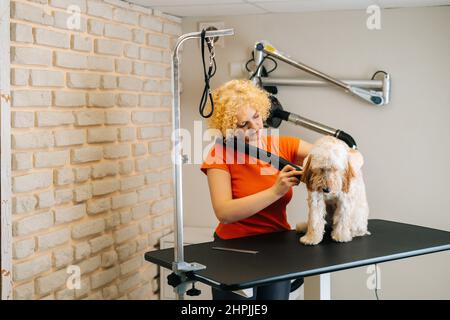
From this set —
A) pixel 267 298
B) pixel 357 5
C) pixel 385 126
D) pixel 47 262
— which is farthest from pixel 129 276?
pixel 357 5

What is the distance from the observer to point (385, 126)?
3125mm

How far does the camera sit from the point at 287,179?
197 centimetres

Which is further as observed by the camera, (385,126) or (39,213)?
(385,126)

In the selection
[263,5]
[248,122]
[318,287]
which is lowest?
[318,287]

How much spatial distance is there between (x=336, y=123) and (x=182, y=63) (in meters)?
0.97

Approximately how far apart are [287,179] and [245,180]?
23 centimetres

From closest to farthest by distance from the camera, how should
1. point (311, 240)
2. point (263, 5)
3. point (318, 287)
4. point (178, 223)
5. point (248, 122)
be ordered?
point (178, 223) < point (311, 240) < point (248, 122) < point (318, 287) < point (263, 5)

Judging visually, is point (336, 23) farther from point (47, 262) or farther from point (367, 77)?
point (47, 262)

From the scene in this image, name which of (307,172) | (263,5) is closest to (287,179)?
(307,172)

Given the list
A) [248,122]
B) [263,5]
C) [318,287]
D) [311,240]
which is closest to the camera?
[311,240]

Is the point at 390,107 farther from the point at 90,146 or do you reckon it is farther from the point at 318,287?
the point at 90,146

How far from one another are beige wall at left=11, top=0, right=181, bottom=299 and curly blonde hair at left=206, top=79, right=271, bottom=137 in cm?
67

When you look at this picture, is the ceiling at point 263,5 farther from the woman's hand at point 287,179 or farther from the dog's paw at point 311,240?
the dog's paw at point 311,240
